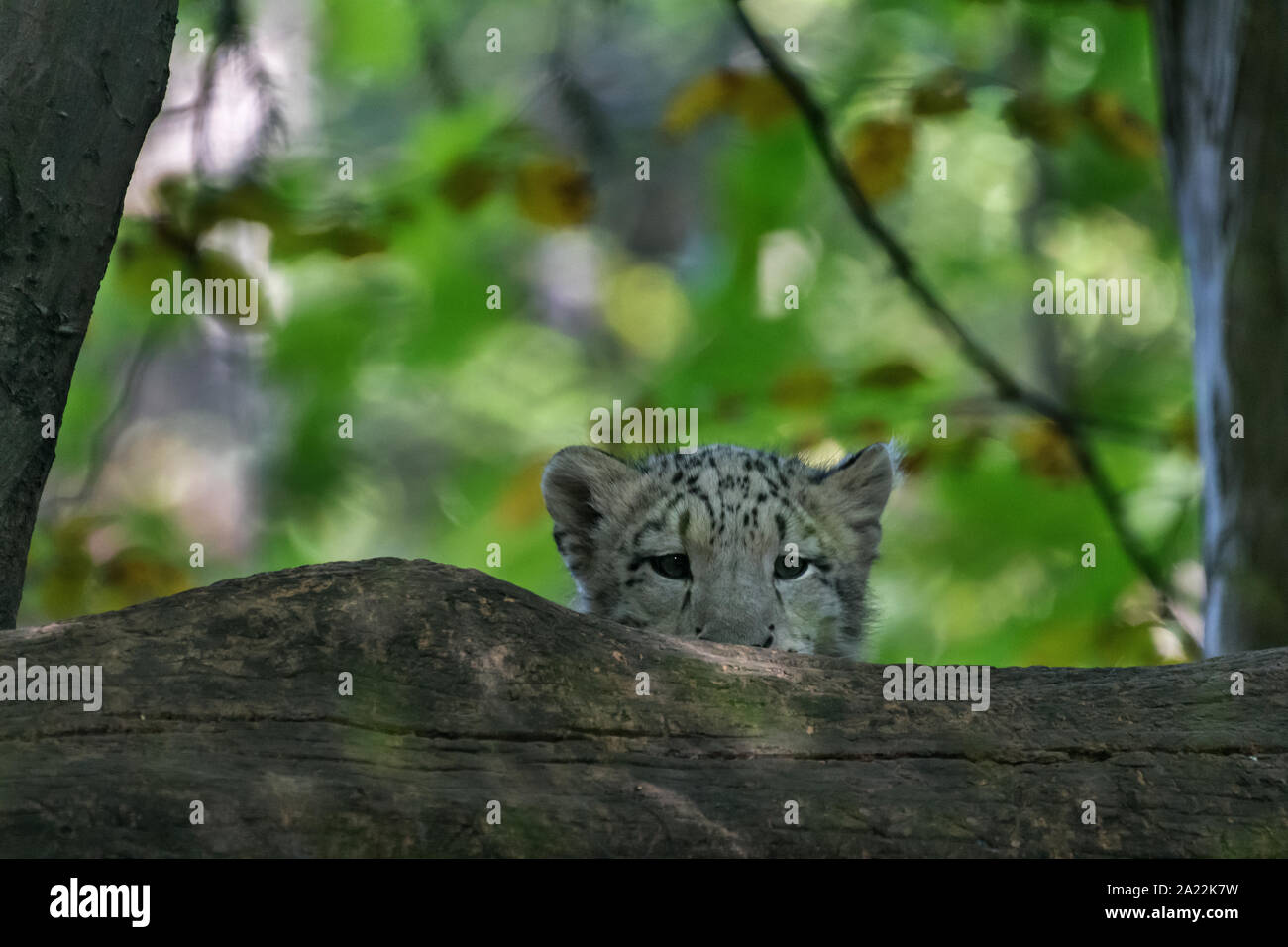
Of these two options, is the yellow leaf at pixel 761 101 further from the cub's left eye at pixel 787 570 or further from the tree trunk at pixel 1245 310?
the cub's left eye at pixel 787 570

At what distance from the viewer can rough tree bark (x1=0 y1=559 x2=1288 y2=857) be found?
2.98 meters

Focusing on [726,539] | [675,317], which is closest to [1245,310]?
[726,539]

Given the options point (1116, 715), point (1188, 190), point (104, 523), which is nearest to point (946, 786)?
point (1116, 715)

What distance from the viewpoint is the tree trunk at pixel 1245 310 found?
5863 mm

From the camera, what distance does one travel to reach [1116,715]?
3508 millimetres

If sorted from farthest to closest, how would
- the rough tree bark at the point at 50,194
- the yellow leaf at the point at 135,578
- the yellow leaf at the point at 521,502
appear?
the yellow leaf at the point at 521,502, the yellow leaf at the point at 135,578, the rough tree bark at the point at 50,194

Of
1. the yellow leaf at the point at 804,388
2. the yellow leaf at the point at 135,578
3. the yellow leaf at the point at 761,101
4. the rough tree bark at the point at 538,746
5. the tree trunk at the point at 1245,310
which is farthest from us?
the yellow leaf at the point at 761,101

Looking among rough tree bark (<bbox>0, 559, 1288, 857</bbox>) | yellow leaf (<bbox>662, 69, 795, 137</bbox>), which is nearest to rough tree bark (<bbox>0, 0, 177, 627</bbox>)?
rough tree bark (<bbox>0, 559, 1288, 857</bbox>)

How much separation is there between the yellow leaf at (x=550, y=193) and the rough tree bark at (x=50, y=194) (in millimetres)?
3119

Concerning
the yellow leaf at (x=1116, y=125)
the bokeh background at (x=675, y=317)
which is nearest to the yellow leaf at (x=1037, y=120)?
the bokeh background at (x=675, y=317)

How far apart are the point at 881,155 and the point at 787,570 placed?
2.53 metres

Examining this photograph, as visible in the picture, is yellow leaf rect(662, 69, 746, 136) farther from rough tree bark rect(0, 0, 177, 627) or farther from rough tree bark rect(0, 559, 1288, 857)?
rough tree bark rect(0, 559, 1288, 857)

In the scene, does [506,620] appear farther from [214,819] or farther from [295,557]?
[295,557]

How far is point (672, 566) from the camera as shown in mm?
6465
